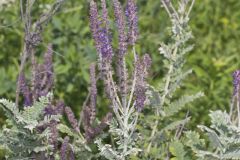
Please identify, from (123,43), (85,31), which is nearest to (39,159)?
(123,43)

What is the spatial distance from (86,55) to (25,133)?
1844 millimetres

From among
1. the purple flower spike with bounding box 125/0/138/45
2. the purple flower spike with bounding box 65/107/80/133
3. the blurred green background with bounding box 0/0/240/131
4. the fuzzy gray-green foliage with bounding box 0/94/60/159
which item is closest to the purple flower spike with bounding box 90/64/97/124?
the purple flower spike with bounding box 65/107/80/133

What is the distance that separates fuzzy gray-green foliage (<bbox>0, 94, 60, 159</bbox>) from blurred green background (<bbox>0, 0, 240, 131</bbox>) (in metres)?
1.06

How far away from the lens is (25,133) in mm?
2631

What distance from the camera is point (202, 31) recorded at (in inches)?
222

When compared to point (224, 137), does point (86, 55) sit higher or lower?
higher

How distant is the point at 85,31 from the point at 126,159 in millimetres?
1955

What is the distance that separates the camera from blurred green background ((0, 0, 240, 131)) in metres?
4.18

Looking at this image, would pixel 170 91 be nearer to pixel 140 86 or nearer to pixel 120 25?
pixel 140 86

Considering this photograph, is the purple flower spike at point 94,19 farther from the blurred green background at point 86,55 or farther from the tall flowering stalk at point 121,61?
the blurred green background at point 86,55

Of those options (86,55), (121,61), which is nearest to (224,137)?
(121,61)

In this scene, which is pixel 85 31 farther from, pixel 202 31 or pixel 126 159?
pixel 126 159

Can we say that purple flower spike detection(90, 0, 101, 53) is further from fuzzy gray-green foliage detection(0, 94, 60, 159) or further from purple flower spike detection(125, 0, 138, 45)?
fuzzy gray-green foliage detection(0, 94, 60, 159)

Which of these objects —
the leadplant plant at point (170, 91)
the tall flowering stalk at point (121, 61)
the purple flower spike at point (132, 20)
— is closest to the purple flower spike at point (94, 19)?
the tall flowering stalk at point (121, 61)
